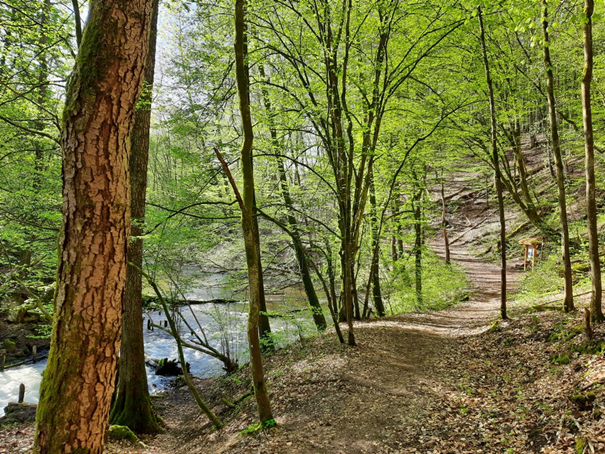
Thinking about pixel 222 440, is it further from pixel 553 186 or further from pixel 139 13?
pixel 553 186

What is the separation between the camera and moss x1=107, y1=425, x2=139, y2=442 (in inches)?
230

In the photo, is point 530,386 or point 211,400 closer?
point 530,386

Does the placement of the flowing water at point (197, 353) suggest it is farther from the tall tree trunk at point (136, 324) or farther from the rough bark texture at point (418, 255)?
the rough bark texture at point (418, 255)

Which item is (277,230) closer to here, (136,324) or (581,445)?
(136,324)

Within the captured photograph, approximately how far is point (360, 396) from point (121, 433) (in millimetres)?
4096

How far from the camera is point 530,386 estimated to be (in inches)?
180

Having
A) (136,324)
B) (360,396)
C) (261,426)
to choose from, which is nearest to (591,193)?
(360,396)

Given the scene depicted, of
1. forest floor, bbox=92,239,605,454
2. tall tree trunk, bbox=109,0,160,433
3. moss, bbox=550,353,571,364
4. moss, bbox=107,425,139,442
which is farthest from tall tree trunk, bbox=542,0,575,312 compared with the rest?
moss, bbox=107,425,139,442

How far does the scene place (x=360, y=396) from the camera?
5145 mm

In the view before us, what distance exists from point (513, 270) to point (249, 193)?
16575 millimetres

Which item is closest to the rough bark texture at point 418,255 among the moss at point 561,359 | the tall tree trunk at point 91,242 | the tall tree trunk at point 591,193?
the tall tree trunk at point 591,193

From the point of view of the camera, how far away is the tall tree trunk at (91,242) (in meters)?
2.24

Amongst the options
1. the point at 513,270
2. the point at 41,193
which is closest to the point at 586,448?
the point at 41,193

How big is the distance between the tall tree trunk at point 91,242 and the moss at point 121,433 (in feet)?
14.3
